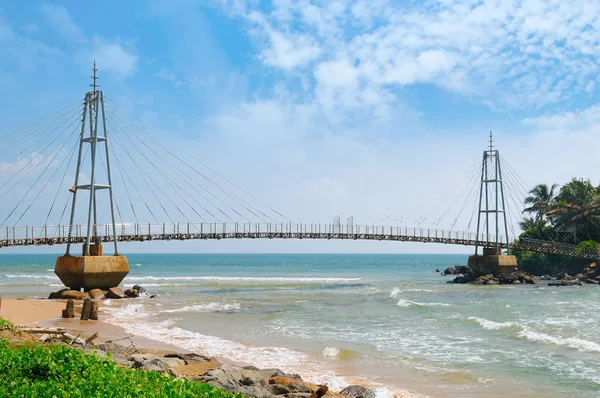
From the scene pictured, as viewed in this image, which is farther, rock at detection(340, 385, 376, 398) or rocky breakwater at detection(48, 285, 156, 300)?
rocky breakwater at detection(48, 285, 156, 300)

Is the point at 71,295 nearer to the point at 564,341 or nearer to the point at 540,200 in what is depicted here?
the point at 564,341

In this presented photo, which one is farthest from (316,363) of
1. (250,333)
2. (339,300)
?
(339,300)

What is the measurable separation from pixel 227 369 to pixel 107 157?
26.8 m

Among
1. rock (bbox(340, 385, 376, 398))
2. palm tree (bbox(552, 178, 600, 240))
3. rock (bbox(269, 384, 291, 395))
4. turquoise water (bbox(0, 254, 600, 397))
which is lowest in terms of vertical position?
turquoise water (bbox(0, 254, 600, 397))

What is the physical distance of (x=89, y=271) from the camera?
32.1 m

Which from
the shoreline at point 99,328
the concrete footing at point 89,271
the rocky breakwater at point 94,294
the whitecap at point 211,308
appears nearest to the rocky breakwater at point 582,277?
the whitecap at point 211,308

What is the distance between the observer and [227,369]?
34.8 ft

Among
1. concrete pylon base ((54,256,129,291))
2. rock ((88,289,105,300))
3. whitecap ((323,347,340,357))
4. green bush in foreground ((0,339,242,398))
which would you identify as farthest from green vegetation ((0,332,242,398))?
concrete pylon base ((54,256,129,291))

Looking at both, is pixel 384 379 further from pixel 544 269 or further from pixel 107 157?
pixel 544 269

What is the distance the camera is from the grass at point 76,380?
6242 mm

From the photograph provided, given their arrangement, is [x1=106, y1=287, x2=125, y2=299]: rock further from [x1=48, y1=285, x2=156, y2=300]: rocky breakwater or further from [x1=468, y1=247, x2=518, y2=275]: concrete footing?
[x1=468, y1=247, x2=518, y2=275]: concrete footing

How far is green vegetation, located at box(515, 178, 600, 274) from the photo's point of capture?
2281 inches

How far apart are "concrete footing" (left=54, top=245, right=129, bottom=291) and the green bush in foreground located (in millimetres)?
25315

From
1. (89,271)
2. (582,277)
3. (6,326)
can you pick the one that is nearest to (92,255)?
(89,271)
